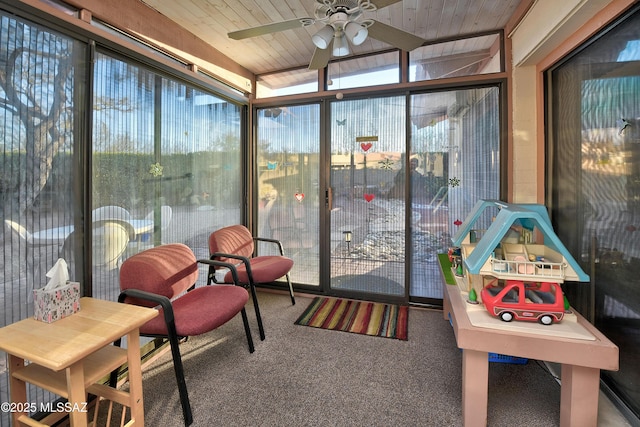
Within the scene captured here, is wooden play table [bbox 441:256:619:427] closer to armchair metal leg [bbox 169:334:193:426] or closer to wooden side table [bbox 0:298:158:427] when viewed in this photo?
armchair metal leg [bbox 169:334:193:426]

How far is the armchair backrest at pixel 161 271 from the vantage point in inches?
71.6

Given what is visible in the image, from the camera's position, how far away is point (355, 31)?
1.67 meters

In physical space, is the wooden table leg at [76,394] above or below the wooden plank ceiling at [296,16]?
below

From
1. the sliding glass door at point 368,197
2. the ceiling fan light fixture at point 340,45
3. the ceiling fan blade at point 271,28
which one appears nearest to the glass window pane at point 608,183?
the sliding glass door at point 368,197

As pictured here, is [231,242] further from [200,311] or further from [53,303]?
[53,303]

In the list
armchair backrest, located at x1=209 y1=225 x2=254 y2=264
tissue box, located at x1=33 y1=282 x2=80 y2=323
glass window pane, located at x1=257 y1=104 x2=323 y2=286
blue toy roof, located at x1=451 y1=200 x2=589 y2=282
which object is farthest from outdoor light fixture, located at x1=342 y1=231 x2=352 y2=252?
tissue box, located at x1=33 y1=282 x2=80 y2=323

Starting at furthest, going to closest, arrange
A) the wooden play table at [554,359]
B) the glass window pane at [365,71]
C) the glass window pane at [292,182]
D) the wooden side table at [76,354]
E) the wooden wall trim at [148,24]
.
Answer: the glass window pane at [292,182], the glass window pane at [365,71], the wooden wall trim at [148,24], the wooden play table at [554,359], the wooden side table at [76,354]

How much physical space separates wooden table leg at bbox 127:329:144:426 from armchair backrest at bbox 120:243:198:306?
1.51 feet

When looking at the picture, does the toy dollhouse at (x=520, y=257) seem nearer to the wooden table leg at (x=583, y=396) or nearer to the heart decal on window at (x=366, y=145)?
the wooden table leg at (x=583, y=396)

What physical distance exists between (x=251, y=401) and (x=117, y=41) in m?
2.55

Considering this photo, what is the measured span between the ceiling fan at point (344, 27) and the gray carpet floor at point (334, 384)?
2.17m

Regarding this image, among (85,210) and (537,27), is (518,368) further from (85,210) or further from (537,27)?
(85,210)

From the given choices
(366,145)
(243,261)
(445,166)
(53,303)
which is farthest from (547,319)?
(53,303)

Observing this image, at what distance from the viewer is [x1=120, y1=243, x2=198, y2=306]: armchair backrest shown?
71.6 inches
